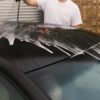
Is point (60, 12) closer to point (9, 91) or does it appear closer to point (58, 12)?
point (58, 12)

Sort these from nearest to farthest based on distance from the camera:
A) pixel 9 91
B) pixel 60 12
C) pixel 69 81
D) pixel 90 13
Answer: pixel 9 91, pixel 69 81, pixel 60 12, pixel 90 13

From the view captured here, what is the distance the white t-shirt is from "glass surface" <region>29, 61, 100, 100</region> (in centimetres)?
352

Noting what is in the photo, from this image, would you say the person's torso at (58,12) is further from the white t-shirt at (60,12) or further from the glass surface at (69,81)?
the glass surface at (69,81)

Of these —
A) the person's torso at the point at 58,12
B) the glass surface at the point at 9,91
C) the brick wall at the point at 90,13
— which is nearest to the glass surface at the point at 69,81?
the glass surface at the point at 9,91

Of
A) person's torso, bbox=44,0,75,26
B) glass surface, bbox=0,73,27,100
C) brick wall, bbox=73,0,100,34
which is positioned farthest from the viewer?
brick wall, bbox=73,0,100,34

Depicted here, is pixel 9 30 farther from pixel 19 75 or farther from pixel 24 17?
pixel 24 17

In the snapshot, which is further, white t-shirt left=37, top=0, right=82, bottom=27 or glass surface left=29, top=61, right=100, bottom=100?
white t-shirt left=37, top=0, right=82, bottom=27

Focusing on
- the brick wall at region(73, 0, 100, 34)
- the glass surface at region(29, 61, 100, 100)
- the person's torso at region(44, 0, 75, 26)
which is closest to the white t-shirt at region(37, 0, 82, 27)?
the person's torso at region(44, 0, 75, 26)

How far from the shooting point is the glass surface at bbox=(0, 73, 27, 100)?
2936 millimetres

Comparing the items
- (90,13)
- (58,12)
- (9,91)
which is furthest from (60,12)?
(9,91)

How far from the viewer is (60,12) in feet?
22.4

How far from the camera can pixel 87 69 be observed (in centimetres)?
331

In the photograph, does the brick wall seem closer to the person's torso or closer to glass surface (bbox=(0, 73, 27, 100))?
the person's torso

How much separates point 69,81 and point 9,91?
41 cm
